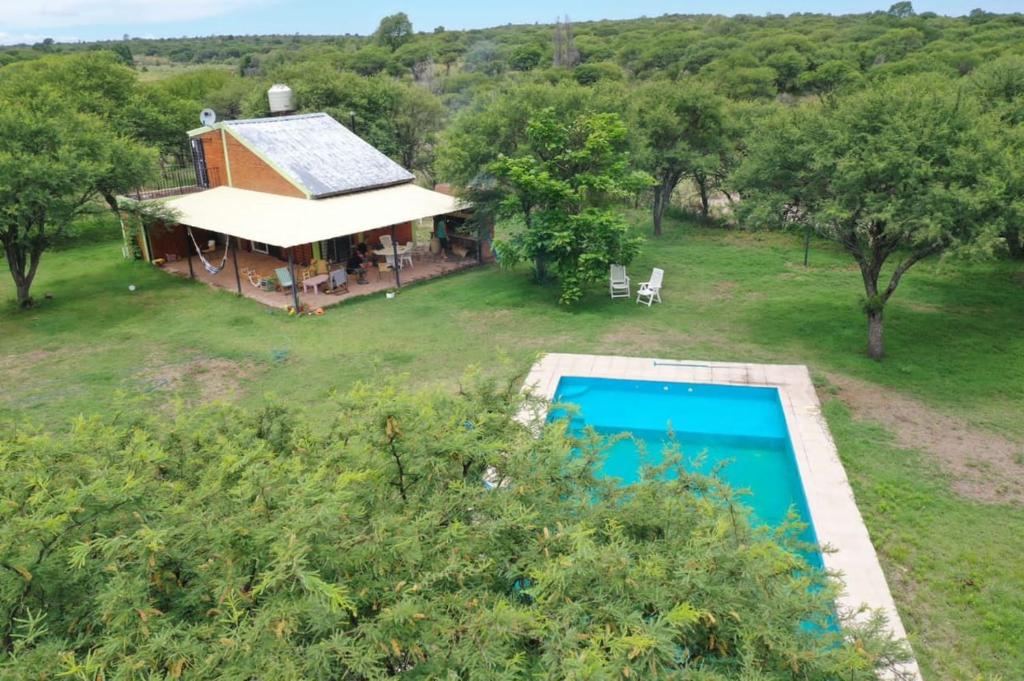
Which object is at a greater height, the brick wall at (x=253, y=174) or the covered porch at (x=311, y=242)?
the brick wall at (x=253, y=174)

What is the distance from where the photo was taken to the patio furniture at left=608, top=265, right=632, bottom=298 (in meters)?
17.7

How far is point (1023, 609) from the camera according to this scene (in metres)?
7.10

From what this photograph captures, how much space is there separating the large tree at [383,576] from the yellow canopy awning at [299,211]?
42.9 feet

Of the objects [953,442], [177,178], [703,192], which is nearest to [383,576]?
[953,442]

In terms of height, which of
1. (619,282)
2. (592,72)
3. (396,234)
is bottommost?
(619,282)

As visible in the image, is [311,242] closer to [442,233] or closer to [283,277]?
[283,277]

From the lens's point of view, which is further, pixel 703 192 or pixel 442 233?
pixel 703 192

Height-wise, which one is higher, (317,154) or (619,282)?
(317,154)

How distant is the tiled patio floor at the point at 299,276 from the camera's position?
18312 mm

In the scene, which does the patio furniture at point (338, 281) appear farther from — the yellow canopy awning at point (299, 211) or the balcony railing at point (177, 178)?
the balcony railing at point (177, 178)

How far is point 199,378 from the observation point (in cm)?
1344

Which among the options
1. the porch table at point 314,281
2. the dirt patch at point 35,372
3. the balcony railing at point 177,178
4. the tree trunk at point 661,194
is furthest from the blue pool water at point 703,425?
the balcony railing at point 177,178

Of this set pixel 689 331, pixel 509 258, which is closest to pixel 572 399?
pixel 689 331

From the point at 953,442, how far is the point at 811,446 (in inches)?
Result: 82.7
